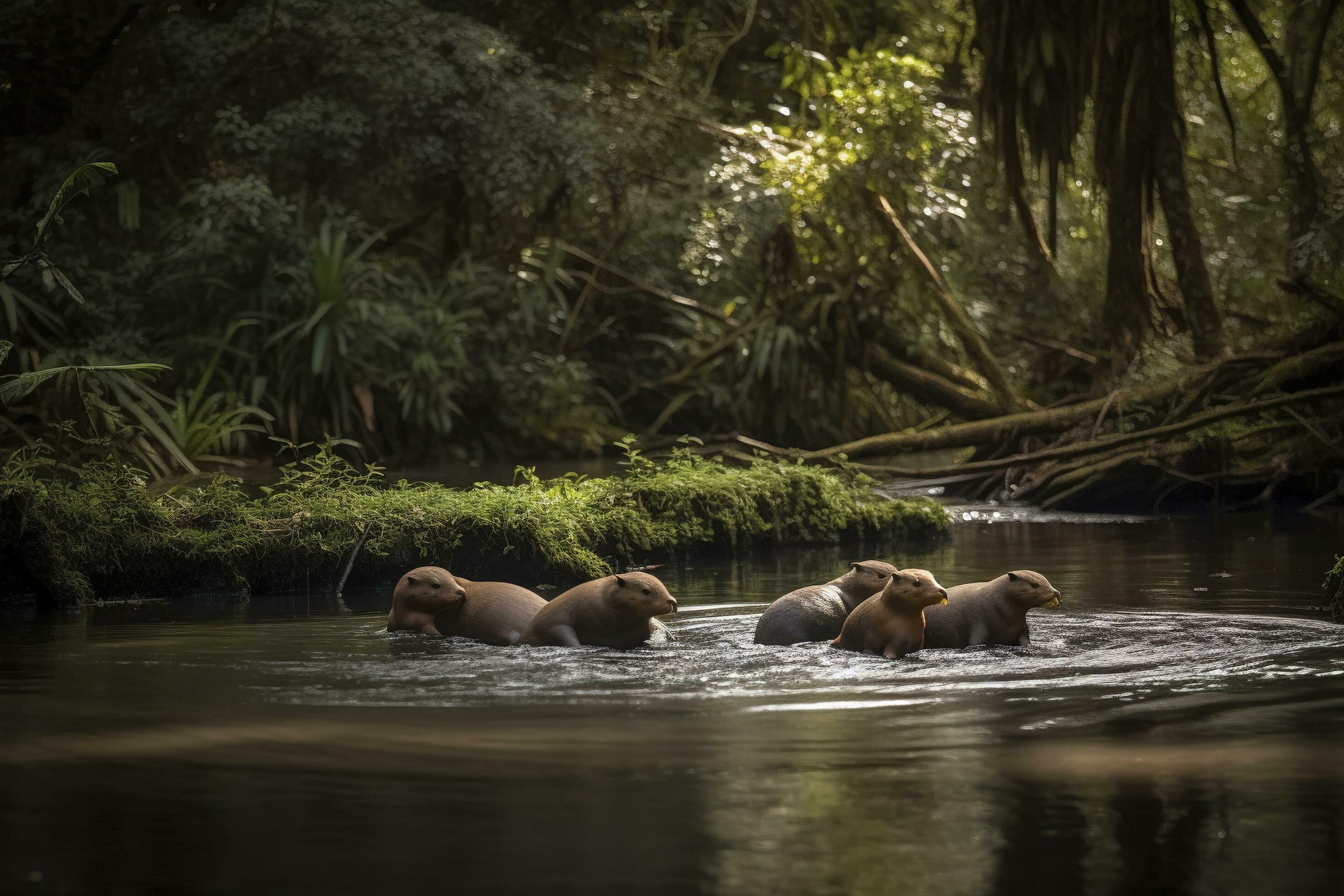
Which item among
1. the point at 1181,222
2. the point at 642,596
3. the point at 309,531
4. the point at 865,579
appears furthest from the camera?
the point at 1181,222

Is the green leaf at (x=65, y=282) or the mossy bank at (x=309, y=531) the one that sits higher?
the green leaf at (x=65, y=282)

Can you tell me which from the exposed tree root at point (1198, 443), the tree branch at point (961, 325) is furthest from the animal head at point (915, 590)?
the tree branch at point (961, 325)

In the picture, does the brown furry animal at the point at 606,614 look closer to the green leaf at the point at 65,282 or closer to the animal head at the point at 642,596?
the animal head at the point at 642,596

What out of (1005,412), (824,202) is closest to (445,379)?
(824,202)

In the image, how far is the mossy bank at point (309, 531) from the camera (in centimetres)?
1023

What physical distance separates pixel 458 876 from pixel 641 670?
319cm

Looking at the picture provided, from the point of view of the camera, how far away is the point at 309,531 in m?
10.9

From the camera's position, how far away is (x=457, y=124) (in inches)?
851

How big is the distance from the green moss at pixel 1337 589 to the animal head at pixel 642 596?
10.9ft

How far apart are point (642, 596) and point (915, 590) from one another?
1.26 meters

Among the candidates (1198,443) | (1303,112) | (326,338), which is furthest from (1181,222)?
(326,338)

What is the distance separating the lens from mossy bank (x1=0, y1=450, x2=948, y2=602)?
10227 mm

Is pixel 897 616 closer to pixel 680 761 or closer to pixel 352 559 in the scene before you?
pixel 680 761

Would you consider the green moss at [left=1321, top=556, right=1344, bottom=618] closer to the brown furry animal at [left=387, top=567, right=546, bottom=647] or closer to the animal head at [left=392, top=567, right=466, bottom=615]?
the brown furry animal at [left=387, top=567, right=546, bottom=647]
